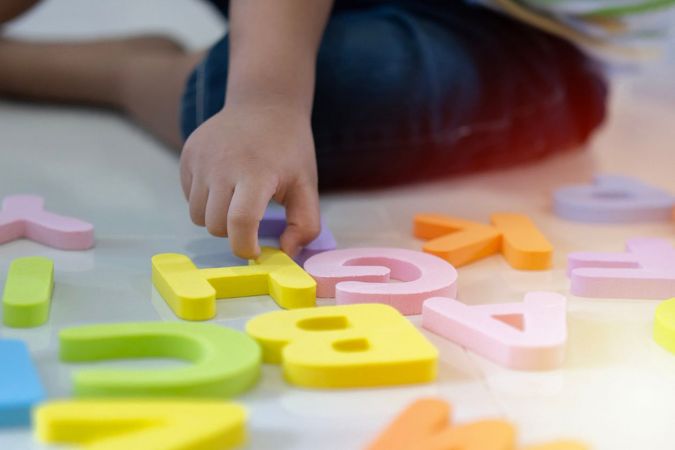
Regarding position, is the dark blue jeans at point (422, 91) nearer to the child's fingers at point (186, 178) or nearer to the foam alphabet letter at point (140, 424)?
the child's fingers at point (186, 178)

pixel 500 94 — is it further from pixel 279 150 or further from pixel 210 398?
pixel 210 398

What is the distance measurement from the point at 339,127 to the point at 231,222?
1.32ft

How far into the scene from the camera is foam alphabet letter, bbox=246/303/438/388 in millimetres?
679

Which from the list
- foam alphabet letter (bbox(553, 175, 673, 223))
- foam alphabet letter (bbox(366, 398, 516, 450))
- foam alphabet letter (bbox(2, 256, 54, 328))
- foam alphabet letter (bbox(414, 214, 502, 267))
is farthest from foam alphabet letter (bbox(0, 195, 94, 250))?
foam alphabet letter (bbox(553, 175, 673, 223))

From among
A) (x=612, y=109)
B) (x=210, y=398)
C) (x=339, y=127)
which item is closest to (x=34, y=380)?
(x=210, y=398)

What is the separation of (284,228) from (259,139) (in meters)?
0.12

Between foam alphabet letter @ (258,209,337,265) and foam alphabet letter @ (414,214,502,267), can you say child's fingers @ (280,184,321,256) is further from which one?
foam alphabet letter @ (414,214,502,267)

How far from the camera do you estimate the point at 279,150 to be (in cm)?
93

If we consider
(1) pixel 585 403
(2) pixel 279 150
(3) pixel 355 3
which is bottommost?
(1) pixel 585 403

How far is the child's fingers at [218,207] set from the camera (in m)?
0.88

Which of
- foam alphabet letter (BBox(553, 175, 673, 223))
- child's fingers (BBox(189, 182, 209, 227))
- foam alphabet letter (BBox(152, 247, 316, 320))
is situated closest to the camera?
foam alphabet letter (BBox(152, 247, 316, 320))

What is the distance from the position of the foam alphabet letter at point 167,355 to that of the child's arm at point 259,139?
6.8 inches

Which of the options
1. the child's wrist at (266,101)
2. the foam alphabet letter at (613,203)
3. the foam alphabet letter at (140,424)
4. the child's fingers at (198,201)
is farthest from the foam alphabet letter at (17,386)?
the foam alphabet letter at (613,203)

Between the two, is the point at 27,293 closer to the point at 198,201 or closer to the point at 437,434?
the point at 198,201
